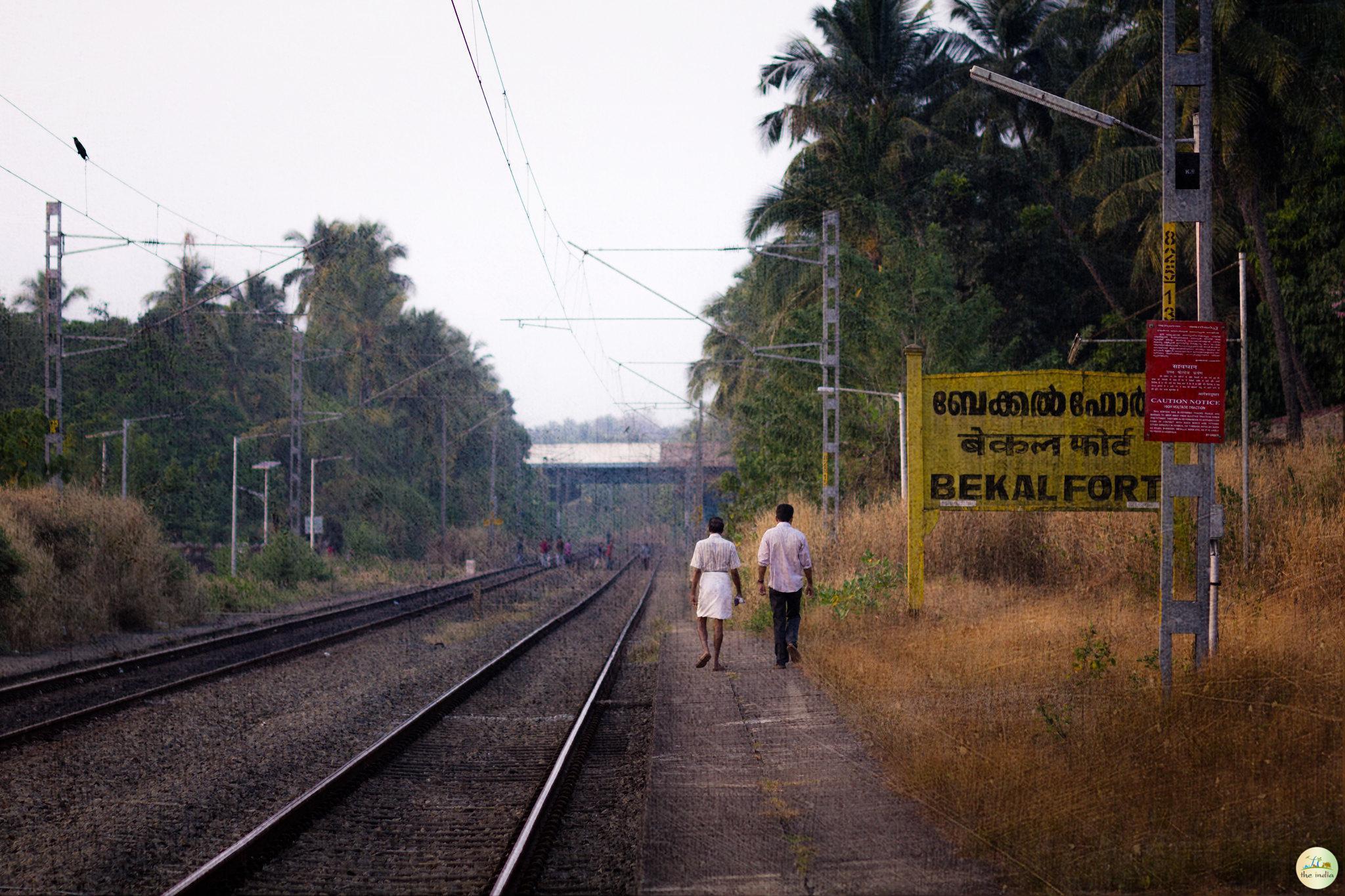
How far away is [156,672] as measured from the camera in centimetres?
1777

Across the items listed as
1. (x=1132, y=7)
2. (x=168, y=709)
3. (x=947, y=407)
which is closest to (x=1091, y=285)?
(x=1132, y=7)

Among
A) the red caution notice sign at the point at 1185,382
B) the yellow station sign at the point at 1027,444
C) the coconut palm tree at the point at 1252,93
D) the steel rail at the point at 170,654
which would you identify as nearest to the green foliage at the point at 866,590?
the yellow station sign at the point at 1027,444

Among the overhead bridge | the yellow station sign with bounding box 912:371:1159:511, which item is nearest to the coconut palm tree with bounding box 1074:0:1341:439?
the yellow station sign with bounding box 912:371:1159:511

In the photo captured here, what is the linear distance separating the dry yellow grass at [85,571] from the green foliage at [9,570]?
20 centimetres

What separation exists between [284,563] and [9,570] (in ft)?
64.7

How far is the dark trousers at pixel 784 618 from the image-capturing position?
14.3m

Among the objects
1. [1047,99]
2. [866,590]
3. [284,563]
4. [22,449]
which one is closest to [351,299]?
[284,563]

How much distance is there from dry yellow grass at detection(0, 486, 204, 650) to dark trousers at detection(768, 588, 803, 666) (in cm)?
1329

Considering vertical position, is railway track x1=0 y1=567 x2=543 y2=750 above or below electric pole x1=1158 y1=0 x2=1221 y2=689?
below

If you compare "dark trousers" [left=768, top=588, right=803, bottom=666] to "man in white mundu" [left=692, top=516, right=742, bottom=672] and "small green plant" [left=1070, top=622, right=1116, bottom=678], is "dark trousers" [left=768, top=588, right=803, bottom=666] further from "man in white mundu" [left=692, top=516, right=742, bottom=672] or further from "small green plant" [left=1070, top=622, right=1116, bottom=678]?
"small green plant" [left=1070, top=622, right=1116, bottom=678]

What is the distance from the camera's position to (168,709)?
13.8 m

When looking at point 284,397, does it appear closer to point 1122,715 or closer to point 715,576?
point 715,576

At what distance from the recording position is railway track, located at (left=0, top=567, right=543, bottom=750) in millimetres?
13125

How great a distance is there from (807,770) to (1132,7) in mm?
36179
